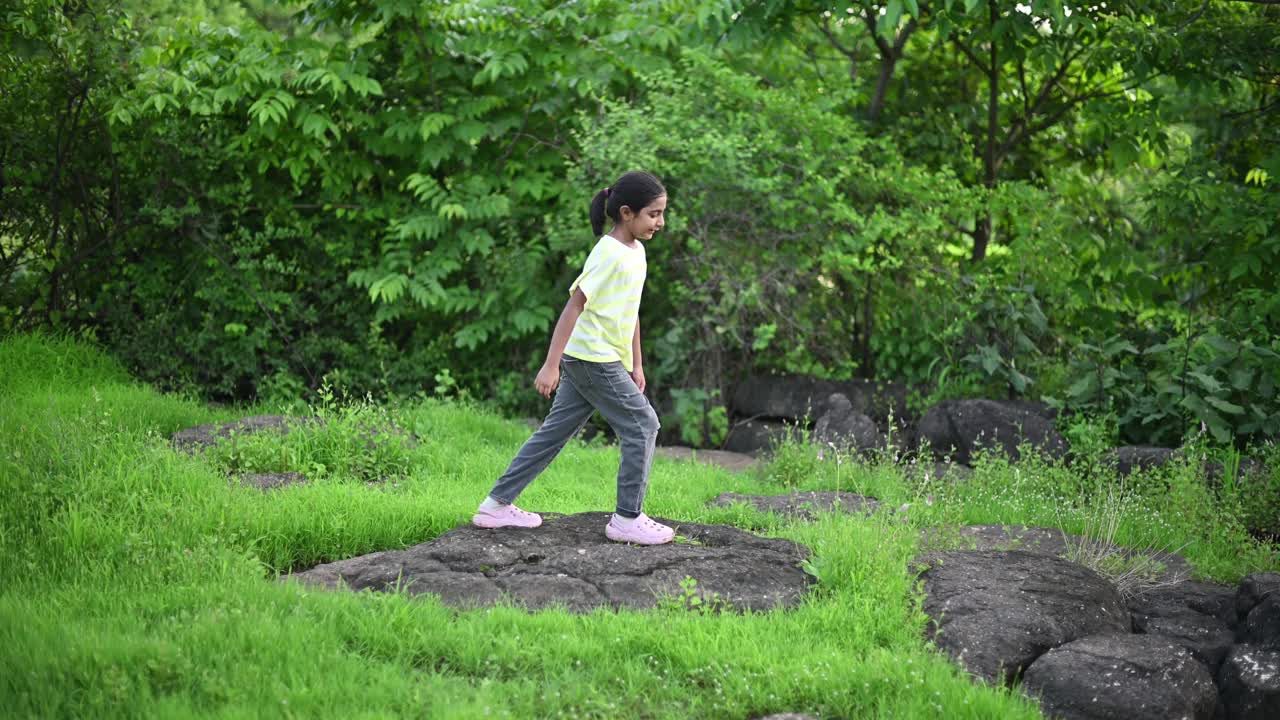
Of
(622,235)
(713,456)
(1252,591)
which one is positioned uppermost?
(622,235)

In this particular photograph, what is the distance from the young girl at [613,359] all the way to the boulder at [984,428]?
3566mm

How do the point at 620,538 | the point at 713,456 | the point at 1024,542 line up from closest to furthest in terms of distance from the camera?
the point at 620,538, the point at 1024,542, the point at 713,456

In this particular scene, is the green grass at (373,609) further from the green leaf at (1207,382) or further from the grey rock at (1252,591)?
the green leaf at (1207,382)

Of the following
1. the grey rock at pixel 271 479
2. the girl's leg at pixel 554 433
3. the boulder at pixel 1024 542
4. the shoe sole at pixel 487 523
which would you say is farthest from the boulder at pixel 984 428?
the grey rock at pixel 271 479

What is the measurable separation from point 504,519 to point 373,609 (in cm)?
122

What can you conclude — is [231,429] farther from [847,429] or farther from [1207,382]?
[1207,382]

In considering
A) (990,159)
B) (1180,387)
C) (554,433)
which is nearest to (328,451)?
(554,433)

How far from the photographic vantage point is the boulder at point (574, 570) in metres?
4.70

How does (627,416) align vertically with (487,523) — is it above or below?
above

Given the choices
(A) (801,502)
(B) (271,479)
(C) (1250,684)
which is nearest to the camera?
(C) (1250,684)

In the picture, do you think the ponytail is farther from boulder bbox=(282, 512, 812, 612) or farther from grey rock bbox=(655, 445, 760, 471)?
grey rock bbox=(655, 445, 760, 471)

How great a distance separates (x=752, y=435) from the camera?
9.27 m

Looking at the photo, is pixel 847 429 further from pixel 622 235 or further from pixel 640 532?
pixel 622 235

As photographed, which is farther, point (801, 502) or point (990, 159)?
point (990, 159)
